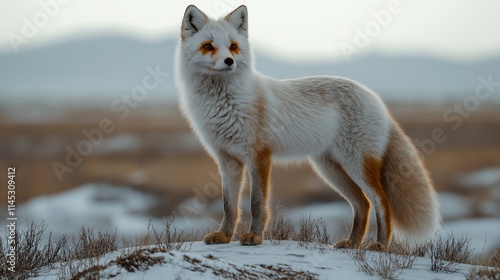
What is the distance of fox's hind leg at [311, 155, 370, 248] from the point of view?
253 inches

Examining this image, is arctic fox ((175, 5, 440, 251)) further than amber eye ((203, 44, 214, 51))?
Yes

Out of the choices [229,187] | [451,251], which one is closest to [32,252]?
[229,187]

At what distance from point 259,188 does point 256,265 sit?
1.26 meters

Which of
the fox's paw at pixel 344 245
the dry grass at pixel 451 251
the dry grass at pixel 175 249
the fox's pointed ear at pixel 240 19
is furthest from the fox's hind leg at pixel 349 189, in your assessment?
the fox's pointed ear at pixel 240 19

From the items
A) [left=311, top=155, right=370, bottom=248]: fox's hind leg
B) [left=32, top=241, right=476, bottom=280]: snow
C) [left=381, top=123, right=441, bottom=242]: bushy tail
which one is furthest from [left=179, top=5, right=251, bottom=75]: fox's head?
[left=381, top=123, right=441, bottom=242]: bushy tail

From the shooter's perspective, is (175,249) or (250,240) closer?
(175,249)

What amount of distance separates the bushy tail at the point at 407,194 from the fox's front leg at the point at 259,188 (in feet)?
4.97

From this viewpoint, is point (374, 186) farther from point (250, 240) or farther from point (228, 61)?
point (228, 61)

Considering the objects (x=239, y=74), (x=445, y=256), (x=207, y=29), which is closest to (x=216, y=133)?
(x=239, y=74)

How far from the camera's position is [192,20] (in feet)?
18.7

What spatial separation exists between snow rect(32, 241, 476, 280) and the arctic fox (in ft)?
1.23

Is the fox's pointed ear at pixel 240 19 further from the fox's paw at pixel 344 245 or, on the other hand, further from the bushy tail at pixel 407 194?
the fox's paw at pixel 344 245

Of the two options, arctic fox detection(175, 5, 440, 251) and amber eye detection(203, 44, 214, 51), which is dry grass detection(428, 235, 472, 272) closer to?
arctic fox detection(175, 5, 440, 251)

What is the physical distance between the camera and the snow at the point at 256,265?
406 centimetres
